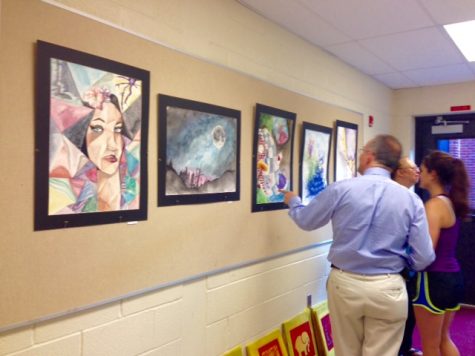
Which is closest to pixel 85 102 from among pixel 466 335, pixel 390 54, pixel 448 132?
pixel 390 54

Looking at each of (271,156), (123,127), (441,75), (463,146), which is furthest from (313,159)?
(463,146)

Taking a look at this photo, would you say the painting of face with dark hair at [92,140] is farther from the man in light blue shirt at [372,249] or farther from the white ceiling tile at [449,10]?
the white ceiling tile at [449,10]

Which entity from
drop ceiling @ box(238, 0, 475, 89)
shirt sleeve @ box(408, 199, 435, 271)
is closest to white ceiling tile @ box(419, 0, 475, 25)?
drop ceiling @ box(238, 0, 475, 89)

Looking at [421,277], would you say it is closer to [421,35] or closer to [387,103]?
[421,35]

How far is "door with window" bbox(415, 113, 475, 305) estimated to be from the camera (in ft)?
14.0

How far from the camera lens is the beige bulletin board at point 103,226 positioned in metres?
1.27

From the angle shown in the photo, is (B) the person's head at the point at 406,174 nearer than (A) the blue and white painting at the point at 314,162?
No

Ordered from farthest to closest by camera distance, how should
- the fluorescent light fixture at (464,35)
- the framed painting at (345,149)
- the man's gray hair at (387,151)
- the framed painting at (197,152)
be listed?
1. the framed painting at (345,149)
2. the fluorescent light fixture at (464,35)
3. the man's gray hair at (387,151)
4. the framed painting at (197,152)

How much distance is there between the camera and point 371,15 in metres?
2.45

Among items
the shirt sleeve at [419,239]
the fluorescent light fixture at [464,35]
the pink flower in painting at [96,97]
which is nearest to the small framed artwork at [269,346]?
the shirt sleeve at [419,239]

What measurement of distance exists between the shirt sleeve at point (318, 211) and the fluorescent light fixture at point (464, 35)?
4.96 feet

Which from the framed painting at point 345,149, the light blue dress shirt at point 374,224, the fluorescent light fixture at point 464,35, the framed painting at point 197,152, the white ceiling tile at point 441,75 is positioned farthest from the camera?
the white ceiling tile at point 441,75

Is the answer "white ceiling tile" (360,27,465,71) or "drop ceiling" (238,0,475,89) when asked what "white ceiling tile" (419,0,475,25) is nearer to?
"drop ceiling" (238,0,475,89)

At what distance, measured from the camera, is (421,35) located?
2.79 meters
